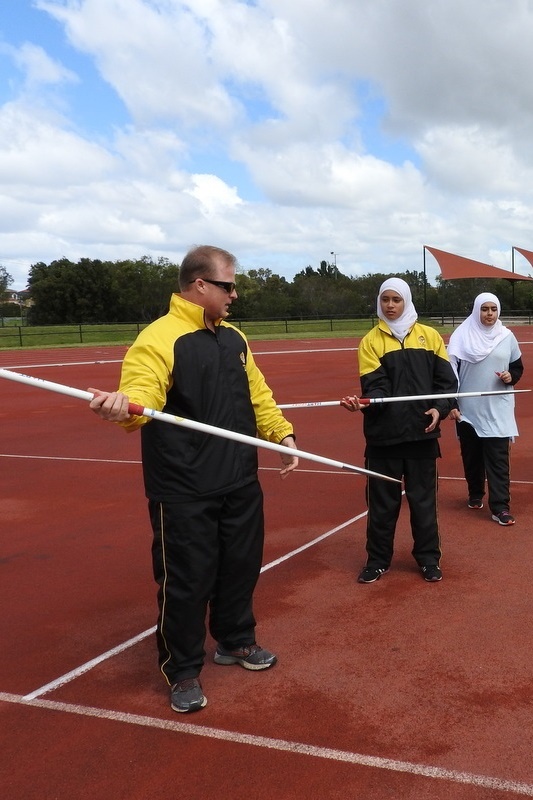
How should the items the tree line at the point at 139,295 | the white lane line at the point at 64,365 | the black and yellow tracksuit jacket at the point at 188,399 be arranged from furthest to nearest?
the tree line at the point at 139,295
the white lane line at the point at 64,365
the black and yellow tracksuit jacket at the point at 188,399

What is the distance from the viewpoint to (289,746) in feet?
10.8

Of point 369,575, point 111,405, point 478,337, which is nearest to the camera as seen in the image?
point 111,405

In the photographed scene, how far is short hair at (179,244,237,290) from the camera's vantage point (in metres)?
3.72

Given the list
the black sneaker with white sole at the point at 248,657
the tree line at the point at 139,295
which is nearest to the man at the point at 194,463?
the black sneaker with white sole at the point at 248,657

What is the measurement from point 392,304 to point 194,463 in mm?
2177

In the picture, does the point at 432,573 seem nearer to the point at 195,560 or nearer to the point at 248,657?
the point at 248,657

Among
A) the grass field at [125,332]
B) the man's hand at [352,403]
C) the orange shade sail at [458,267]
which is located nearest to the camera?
the man's hand at [352,403]

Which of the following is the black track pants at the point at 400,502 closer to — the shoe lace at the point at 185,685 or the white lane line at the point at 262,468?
the shoe lace at the point at 185,685

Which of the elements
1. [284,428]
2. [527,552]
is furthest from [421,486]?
[284,428]

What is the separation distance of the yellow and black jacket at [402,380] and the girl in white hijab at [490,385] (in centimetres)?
128

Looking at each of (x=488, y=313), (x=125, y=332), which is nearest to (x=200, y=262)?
(x=488, y=313)

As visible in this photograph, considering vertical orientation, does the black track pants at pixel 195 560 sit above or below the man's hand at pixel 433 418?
below

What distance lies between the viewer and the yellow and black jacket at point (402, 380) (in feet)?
17.0

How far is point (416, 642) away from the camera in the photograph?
428 centimetres
